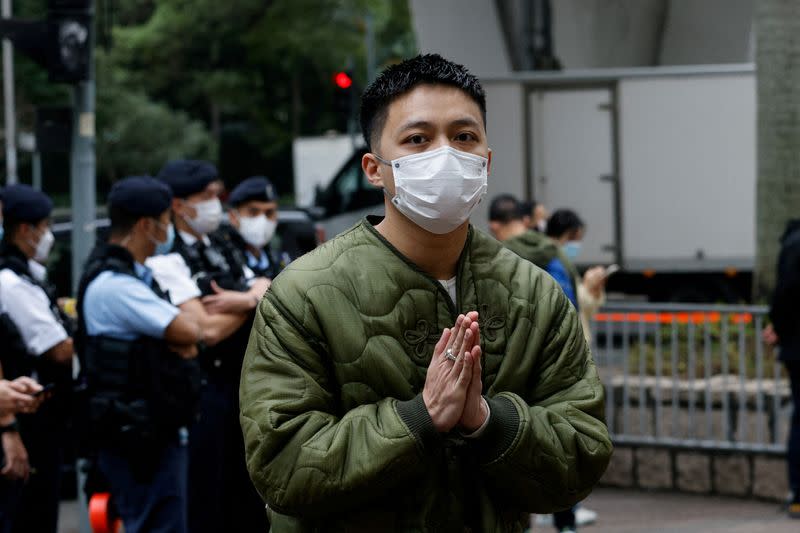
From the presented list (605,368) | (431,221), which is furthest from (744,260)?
(431,221)

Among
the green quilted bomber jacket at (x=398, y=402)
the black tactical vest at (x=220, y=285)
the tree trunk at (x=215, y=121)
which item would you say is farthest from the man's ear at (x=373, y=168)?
the tree trunk at (x=215, y=121)

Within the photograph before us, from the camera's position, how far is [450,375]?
276 cm

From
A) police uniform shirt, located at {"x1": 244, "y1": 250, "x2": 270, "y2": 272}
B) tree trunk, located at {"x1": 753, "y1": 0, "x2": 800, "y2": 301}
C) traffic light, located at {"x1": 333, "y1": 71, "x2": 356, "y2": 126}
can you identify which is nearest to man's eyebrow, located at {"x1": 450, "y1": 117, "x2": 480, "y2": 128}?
police uniform shirt, located at {"x1": 244, "y1": 250, "x2": 270, "y2": 272}

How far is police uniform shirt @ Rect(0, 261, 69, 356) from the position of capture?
588 cm

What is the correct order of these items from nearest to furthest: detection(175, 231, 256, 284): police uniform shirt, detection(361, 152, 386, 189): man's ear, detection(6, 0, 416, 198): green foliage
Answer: detection(361, 152, 386, 189): man's ear, detection(175, 231, 256, 284): police uniform shirt, detection(6, 0, 416, 198): green foliage

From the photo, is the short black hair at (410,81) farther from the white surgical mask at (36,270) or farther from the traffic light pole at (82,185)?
the traffic light pole at (82,185)

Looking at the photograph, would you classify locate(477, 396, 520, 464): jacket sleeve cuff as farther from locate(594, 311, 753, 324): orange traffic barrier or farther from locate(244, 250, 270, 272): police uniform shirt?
locate(594, 311, 753, 324): orange traffic barrier

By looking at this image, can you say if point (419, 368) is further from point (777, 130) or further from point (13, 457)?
point (777, 130)

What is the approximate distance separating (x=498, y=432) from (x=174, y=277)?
3.24 meters

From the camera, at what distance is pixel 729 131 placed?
1689cm

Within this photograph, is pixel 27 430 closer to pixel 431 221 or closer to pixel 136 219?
pixel 136 219

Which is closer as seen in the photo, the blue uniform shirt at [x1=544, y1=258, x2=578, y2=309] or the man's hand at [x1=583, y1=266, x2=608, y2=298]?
the blue uniform shirt at [x1=544, y1=258, x2=578, y2=309]

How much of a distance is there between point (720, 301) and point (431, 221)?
569 inches

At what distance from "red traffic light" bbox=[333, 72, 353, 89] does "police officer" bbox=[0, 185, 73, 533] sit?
567 inches
